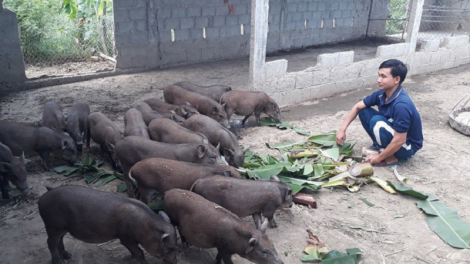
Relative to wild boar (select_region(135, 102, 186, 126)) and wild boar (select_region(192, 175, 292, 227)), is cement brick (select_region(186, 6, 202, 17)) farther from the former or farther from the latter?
wild boar (select_region(192, 175, 292, 227))

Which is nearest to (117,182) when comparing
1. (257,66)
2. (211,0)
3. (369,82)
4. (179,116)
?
(179,116)

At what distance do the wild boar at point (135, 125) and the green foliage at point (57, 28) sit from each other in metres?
6.18

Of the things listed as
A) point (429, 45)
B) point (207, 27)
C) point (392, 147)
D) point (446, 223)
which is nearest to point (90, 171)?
point (392, 147)

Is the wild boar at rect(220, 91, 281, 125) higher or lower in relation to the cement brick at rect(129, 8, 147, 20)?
lower

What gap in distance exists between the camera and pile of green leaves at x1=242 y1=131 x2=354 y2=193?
511 centimetres

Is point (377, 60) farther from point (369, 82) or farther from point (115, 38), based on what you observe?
point (115, 38)

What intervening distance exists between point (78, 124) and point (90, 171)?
120cm

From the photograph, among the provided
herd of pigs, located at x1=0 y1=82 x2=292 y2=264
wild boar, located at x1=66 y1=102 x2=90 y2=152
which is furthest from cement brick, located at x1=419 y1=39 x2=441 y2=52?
wild boar, located at x1=66 y1=102 x2=90 y2=152

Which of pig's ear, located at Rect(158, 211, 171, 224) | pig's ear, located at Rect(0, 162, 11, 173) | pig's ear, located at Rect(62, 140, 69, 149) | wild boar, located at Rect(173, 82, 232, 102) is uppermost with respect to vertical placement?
wild boar, located at Rect(173, 82, 232, 102)

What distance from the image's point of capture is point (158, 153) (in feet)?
16.1

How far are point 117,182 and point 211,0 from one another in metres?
7.84

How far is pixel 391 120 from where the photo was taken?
5.73 m

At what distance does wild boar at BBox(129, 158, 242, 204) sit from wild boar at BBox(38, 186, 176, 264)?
2.09ft

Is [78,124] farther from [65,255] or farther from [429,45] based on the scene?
[429,45]
